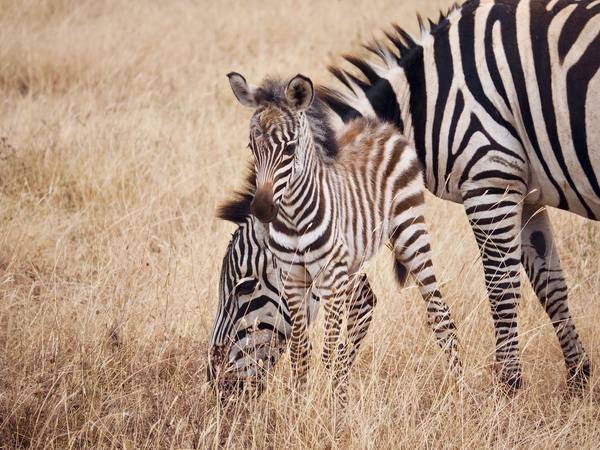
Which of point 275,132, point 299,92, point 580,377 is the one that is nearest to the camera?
point 275,132

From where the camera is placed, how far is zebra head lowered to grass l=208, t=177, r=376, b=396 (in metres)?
4.53

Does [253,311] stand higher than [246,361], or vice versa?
[253,311]

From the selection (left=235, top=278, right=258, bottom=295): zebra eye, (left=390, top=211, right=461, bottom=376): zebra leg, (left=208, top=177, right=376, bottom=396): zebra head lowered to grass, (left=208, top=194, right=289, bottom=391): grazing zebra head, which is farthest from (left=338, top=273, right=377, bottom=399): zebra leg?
(left=235, top=278, right=258, bottom=295): zebra eye

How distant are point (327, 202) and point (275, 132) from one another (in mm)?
581

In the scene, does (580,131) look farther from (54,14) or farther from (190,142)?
(54,14)

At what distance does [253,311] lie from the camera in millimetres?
4719

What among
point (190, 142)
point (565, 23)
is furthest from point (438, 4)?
point (565, 23)

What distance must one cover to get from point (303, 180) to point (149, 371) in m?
1.44

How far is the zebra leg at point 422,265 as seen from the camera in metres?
4.70

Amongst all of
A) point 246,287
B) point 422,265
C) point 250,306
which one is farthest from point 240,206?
point 422,265

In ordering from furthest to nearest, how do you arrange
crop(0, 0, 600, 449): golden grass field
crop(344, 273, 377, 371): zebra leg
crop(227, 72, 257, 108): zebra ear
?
crop(344, 273, 377, 371): zebra leg < crop(227, 72, 257, 108): zebra ear < crop(0, 0, 600, 449): golden grass field

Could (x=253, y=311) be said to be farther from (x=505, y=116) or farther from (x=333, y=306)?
(x=505, y=116)

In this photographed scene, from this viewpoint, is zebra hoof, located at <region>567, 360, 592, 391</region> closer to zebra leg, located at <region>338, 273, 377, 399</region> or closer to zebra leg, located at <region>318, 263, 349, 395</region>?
zebra leg, located at <region>338, 273, 377, 399</region>

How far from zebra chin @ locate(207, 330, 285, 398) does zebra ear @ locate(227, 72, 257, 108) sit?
123 cm
